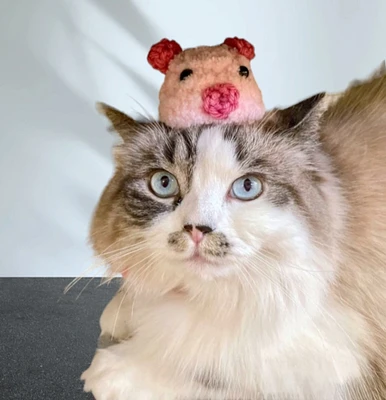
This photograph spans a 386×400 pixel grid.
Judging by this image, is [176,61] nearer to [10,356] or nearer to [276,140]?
[276,140]

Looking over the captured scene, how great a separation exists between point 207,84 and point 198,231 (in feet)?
0.57

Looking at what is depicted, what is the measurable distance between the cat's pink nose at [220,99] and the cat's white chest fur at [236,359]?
25 cm

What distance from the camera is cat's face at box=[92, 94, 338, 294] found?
708 millimetres

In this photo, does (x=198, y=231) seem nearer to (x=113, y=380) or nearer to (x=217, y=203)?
(x=217, y=203)

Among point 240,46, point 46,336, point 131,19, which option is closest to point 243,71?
point 240,46

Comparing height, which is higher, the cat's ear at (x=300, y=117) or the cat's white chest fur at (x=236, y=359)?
the cat's ear at (x=300, y=117)

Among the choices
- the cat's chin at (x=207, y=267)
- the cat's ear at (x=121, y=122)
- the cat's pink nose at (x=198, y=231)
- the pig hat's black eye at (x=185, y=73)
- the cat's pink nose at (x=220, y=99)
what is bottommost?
the cat's chin at (x=207, y=267)

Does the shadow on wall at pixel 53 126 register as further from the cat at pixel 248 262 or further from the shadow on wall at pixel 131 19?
the cat at pixel 248 262

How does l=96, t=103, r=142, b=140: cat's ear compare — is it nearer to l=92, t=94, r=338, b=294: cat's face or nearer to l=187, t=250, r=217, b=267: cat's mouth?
l=92, t=94, r=338, b=294: cat's face

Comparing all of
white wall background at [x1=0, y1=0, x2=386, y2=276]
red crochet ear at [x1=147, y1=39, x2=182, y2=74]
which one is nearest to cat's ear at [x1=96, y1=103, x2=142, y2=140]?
red crochet ear at [x1=147, y1=39, x2=182, y2=74]

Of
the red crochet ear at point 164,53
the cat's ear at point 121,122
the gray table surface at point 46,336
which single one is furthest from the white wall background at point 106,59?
the red crochet ear at point 164,53

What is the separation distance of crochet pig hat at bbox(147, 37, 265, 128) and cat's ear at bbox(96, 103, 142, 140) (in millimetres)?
96

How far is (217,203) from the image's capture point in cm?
71

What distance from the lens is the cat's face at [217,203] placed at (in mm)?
708
